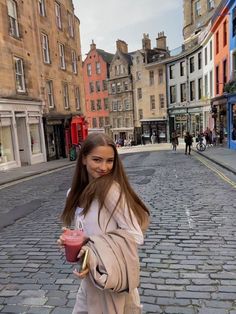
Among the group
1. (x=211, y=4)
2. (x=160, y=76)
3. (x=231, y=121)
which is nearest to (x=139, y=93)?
(x=160, y=76)

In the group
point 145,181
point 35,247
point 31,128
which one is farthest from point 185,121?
point 35,247

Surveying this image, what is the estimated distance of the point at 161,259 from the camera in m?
4.36

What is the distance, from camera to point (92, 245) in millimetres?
1800

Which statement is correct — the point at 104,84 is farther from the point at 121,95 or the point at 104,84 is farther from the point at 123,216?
the point at 123,216

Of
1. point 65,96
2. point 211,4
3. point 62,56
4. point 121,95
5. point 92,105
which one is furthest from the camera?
point 92,105

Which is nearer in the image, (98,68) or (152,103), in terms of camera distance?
(152,103)

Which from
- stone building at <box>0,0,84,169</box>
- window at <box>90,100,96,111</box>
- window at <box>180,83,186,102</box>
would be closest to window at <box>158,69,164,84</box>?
window at <box>180,83,186,102</box>

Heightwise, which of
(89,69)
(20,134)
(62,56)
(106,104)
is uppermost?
(89,69)

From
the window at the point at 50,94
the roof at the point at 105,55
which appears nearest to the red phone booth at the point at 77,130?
the window at the point at 50,94

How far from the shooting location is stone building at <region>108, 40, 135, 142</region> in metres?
50.7

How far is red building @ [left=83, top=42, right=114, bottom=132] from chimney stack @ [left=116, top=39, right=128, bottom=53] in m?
3.99

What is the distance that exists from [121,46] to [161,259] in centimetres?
5269

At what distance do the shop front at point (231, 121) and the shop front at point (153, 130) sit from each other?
2035 centimetres

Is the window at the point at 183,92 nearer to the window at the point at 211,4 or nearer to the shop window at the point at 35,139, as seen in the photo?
the window at the point at 211,4
